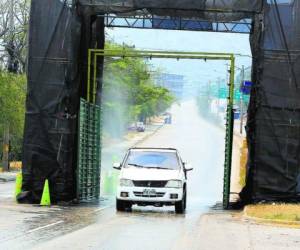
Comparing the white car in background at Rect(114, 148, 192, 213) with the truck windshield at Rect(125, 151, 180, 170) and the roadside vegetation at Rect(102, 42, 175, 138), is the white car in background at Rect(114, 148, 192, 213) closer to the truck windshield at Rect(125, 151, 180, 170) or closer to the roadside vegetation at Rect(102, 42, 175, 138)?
the truck windshield at Rect(125, 151, 180, 170)

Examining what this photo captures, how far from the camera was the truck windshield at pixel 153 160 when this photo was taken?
20438mm

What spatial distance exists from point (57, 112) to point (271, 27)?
269 inches

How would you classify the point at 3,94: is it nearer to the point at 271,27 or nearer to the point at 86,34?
the point at 86,34

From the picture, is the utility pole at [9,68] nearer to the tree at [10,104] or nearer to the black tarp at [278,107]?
the tree at [10,104]

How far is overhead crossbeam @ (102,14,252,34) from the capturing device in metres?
26.5

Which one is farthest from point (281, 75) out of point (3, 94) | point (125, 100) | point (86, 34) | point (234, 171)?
point (125, 100)

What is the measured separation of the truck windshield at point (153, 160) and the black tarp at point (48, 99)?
90.2 inches

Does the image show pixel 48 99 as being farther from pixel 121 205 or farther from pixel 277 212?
pixel 277 212

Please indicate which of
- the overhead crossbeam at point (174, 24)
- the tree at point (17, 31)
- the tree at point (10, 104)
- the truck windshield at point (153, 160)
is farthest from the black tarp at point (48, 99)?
the tree at point (17, 31)

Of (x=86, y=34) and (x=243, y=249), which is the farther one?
(x=86, y=34)

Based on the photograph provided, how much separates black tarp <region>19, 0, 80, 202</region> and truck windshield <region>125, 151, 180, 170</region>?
2290 mm

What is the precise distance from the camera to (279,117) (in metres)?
21.2

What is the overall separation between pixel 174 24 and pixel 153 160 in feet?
26.0

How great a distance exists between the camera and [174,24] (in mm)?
27000
